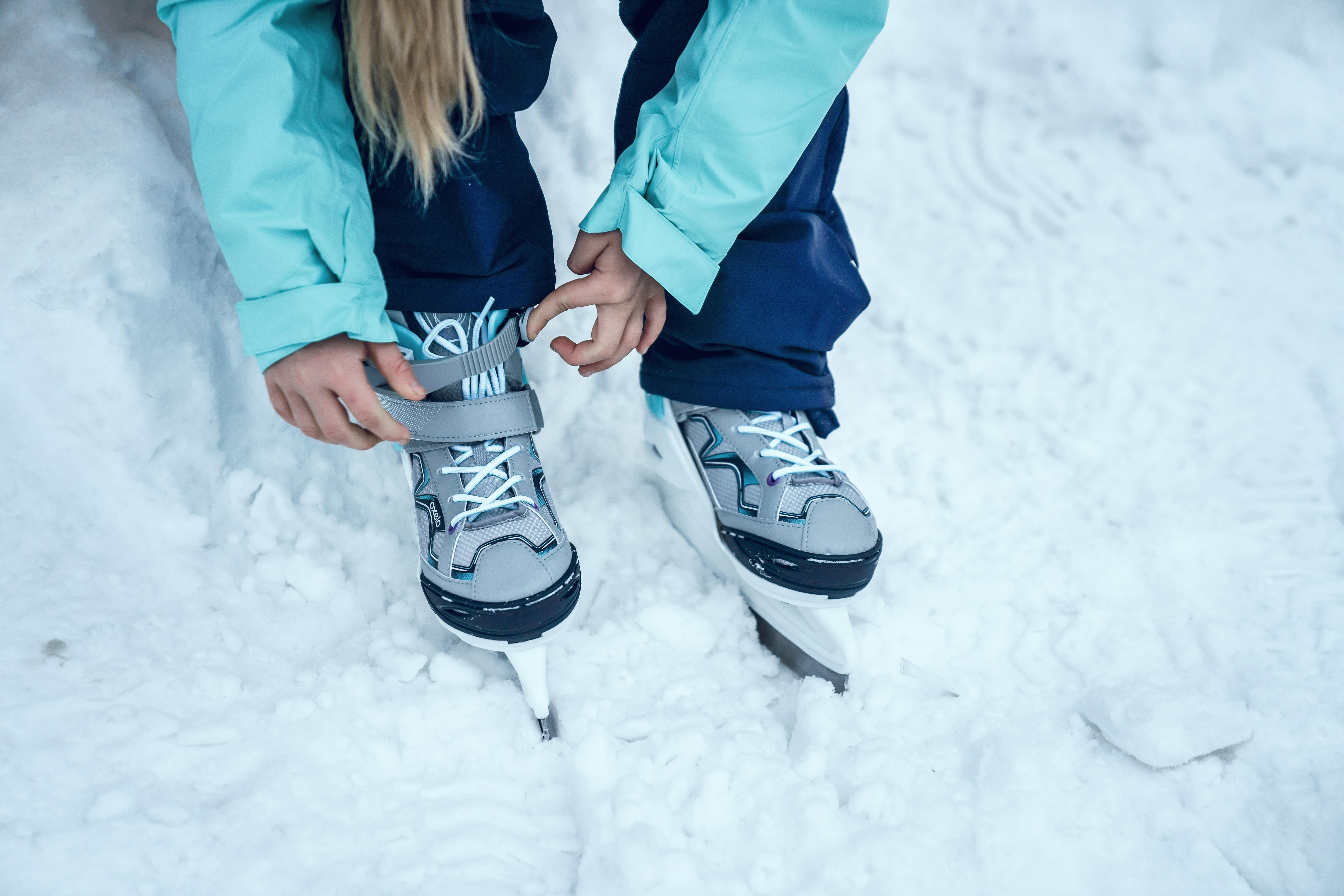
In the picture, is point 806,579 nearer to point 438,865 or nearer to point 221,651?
point 438,865

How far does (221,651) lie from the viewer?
2.41 feet

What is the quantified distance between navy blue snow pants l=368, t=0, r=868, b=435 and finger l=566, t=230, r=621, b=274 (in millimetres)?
75

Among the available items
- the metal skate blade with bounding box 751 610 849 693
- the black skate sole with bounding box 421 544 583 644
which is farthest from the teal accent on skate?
the metal skate blade with bounding box 751 610 849 693

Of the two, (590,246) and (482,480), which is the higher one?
(590,246)

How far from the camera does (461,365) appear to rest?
0.72 metres

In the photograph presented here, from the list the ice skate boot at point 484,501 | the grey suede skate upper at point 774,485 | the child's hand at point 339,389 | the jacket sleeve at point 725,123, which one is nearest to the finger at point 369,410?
the child's hand at point 339,389

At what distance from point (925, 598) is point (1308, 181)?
101cm

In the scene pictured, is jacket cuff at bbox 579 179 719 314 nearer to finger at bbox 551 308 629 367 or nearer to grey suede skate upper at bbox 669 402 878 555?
finger at bbox 551 308 629 367

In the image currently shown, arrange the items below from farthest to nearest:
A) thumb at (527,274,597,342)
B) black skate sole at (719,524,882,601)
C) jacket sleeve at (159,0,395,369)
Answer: black skate sole at (719,524,882,601), thumb at (527,274,597,342), jacket sleeve at (159,0,395,369)

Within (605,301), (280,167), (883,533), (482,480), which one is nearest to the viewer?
(280,167)

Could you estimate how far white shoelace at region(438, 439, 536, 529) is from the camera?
746 mm

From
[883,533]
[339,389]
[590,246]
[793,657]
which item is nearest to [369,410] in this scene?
[339,389]

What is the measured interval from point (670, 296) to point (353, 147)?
33 centimetres

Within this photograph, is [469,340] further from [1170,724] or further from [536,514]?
[1170,724]
